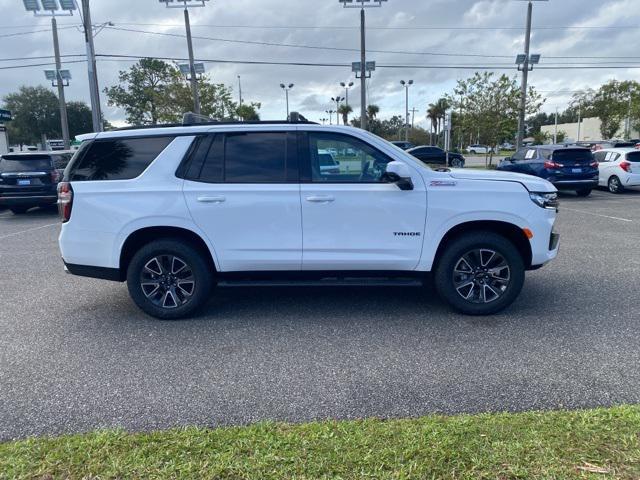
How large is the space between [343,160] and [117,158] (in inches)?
Answer: 91.6

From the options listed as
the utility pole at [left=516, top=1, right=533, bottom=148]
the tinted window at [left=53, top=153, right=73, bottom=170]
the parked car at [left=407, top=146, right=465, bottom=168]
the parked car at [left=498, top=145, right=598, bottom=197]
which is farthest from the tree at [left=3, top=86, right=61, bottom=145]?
the parked car at [left=498, top=145, right=598, bottom=197]

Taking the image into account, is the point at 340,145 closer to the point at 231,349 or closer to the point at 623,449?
the point at 231,349

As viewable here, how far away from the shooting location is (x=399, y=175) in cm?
457

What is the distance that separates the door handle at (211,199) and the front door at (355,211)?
31.6 inches

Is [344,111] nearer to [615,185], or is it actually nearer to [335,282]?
[615,185]

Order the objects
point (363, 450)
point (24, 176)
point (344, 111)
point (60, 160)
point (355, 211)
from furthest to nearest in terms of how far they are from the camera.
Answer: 1. point (344, 111)
2. point (60, 160)
3. point (24, 176)
4. point (355, 211)
5. point (363, 450)

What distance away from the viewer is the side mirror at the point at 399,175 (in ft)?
15.0

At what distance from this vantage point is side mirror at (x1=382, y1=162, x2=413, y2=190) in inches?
179

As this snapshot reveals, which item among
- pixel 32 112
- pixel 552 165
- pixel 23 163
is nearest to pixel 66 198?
pixel 23 163

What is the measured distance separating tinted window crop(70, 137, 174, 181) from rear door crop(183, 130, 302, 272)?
17.8 inches

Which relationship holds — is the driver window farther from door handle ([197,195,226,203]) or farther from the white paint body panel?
door handle ([197,195,226,203])

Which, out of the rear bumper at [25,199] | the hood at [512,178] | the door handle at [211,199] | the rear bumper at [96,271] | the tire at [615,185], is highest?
the hood at [512,178]

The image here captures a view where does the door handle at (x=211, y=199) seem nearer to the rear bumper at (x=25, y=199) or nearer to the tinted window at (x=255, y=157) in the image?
the tinted window at (x=255, y=157)

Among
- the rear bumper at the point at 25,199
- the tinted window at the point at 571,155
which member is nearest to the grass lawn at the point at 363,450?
the rear bumper at the point at 25,199
